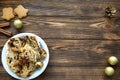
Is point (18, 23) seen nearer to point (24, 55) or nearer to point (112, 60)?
point (24, 55)

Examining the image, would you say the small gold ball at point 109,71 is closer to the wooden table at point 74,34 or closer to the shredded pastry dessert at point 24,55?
the wooden table at point 74,34

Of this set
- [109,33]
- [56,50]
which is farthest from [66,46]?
[109,33]

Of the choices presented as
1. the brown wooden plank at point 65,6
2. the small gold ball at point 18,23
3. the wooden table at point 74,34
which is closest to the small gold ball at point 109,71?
the wooden table at point 74,34

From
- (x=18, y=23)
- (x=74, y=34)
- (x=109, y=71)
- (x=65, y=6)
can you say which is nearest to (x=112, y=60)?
(x=109, y=71)

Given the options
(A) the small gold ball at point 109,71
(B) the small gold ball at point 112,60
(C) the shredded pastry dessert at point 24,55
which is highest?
(C) the shredded pastry dessert at point 24,55

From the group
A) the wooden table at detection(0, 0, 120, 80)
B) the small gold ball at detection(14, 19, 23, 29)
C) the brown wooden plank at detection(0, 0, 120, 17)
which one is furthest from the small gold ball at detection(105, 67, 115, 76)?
the small gold ball at detection(14, 19, 23, 29)
